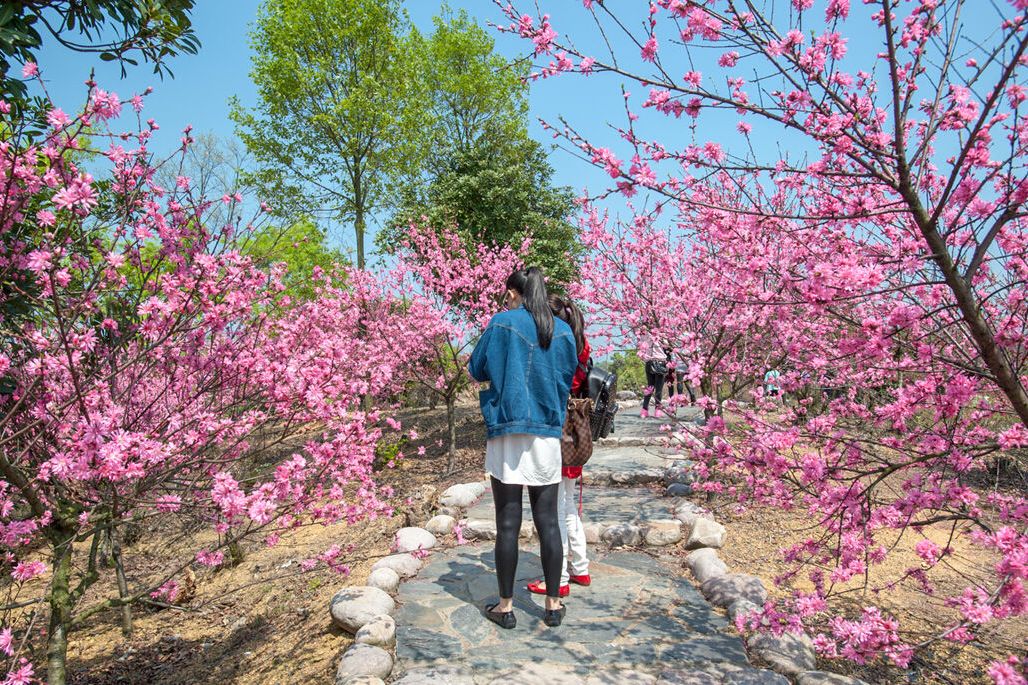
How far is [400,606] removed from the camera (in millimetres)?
3988

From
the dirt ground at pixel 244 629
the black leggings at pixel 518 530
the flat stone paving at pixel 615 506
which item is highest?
the black leggings at pixel 518 530

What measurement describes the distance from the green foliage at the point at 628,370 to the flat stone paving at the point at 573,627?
15.3 metres

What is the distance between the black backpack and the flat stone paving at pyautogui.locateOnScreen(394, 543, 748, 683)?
3.53 ft

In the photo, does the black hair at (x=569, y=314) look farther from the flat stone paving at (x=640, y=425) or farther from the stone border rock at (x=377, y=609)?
the flat stone paving at (x=640, y=425)

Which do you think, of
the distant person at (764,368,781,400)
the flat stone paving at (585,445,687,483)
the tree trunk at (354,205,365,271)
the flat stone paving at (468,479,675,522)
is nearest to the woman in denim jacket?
the distant person at (764,368,781,400)

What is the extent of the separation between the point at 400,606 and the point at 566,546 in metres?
1.13

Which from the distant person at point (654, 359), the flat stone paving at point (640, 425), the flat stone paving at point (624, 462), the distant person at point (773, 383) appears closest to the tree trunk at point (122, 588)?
the distant person at point (654, 359)

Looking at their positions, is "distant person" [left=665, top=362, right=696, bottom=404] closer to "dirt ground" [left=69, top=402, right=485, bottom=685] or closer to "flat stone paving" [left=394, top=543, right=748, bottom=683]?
"flat stone paving" [left=394, top=543, right=748, bottom=683]

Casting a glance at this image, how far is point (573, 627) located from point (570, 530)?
0.63m

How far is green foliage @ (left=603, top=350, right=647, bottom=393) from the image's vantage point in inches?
784

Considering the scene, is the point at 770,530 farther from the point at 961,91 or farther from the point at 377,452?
the point at 377,452

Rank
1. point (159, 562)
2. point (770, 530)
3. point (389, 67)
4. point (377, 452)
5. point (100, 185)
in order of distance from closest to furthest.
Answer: point (100, 185)
point (770, 530)
point (159, 562)
point (377, 452)
point (389, 67)

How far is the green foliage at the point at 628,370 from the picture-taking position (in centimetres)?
1992

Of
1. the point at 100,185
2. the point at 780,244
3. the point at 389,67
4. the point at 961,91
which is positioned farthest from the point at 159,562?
the point at 389,67
